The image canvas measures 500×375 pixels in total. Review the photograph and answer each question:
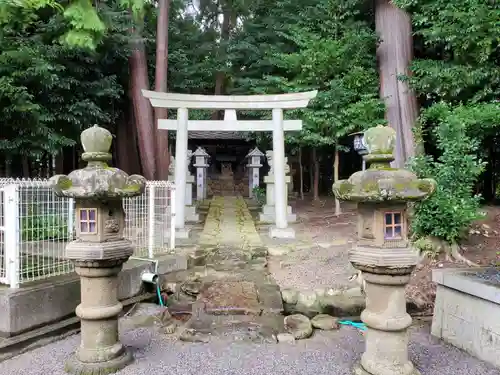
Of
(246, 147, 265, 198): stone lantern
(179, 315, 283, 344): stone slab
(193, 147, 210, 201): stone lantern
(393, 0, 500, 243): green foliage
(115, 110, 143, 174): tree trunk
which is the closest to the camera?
(179, 315, 283, 344): stone slab

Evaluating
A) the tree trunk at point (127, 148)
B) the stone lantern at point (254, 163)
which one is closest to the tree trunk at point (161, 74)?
the tree trunk at point (127, 148)

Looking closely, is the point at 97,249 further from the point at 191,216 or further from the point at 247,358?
the point at 191,216

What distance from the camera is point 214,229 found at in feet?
31.9

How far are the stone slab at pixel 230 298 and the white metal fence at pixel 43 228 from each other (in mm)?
1317

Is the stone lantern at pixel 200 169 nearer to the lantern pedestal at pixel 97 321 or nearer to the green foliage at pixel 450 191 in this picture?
the green foliage at pixel 450 191

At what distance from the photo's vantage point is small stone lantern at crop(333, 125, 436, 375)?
9.91ft

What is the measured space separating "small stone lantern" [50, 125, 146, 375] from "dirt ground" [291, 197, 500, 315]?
160 inches

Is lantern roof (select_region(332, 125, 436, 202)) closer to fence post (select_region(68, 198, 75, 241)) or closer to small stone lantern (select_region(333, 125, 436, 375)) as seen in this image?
small stone lantern (select_region(333, 125, 436, 375))

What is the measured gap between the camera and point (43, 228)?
4598mm

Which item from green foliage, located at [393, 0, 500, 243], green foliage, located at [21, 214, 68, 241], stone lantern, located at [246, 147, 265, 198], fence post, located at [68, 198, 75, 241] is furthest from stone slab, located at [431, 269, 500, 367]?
stone lantern, located at [246, 147, 265, 198]

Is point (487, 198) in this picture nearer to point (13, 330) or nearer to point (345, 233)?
point (345, 233)

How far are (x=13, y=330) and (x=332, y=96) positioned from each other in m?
9.65

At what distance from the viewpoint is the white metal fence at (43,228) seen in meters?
3.99

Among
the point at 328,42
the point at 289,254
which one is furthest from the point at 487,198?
the point at 289,254
